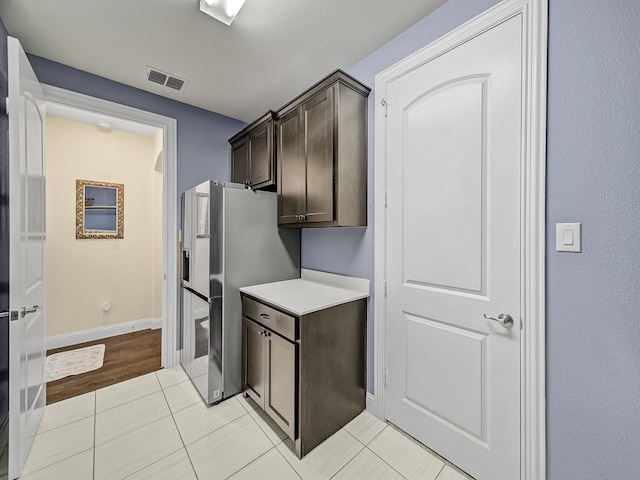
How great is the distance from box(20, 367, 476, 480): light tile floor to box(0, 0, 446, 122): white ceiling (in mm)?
2569

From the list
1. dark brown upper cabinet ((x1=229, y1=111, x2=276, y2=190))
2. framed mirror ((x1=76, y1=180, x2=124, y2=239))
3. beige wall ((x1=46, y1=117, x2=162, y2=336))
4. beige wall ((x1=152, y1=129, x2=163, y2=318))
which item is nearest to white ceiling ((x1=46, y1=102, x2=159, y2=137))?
beige wall ((x1=46, y1=117, x2=162, y2=336))

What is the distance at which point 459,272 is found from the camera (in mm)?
1434

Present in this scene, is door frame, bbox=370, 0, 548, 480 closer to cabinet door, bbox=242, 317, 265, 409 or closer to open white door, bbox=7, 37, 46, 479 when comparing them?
cabinet door, bbox=242, 317, 265, 409

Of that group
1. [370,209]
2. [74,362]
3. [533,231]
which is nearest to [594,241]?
[533,231]

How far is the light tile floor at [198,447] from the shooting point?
4.69ft

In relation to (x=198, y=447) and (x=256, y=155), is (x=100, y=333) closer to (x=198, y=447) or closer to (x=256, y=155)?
(x=198, y=447)

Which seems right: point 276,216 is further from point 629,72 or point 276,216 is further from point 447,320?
point 629,72

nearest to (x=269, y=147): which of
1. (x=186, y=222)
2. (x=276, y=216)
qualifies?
(x=276, y=216)

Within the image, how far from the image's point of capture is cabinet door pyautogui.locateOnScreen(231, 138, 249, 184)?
2.68 metres

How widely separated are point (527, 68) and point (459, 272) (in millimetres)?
981

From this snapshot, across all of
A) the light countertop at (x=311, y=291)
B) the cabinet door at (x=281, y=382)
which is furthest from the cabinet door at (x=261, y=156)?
the cabinet door at (x=281, y=382)

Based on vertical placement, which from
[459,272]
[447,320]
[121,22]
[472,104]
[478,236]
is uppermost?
[121,22]

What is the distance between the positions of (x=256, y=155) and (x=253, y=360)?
69.5 inches

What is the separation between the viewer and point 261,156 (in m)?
2.44
